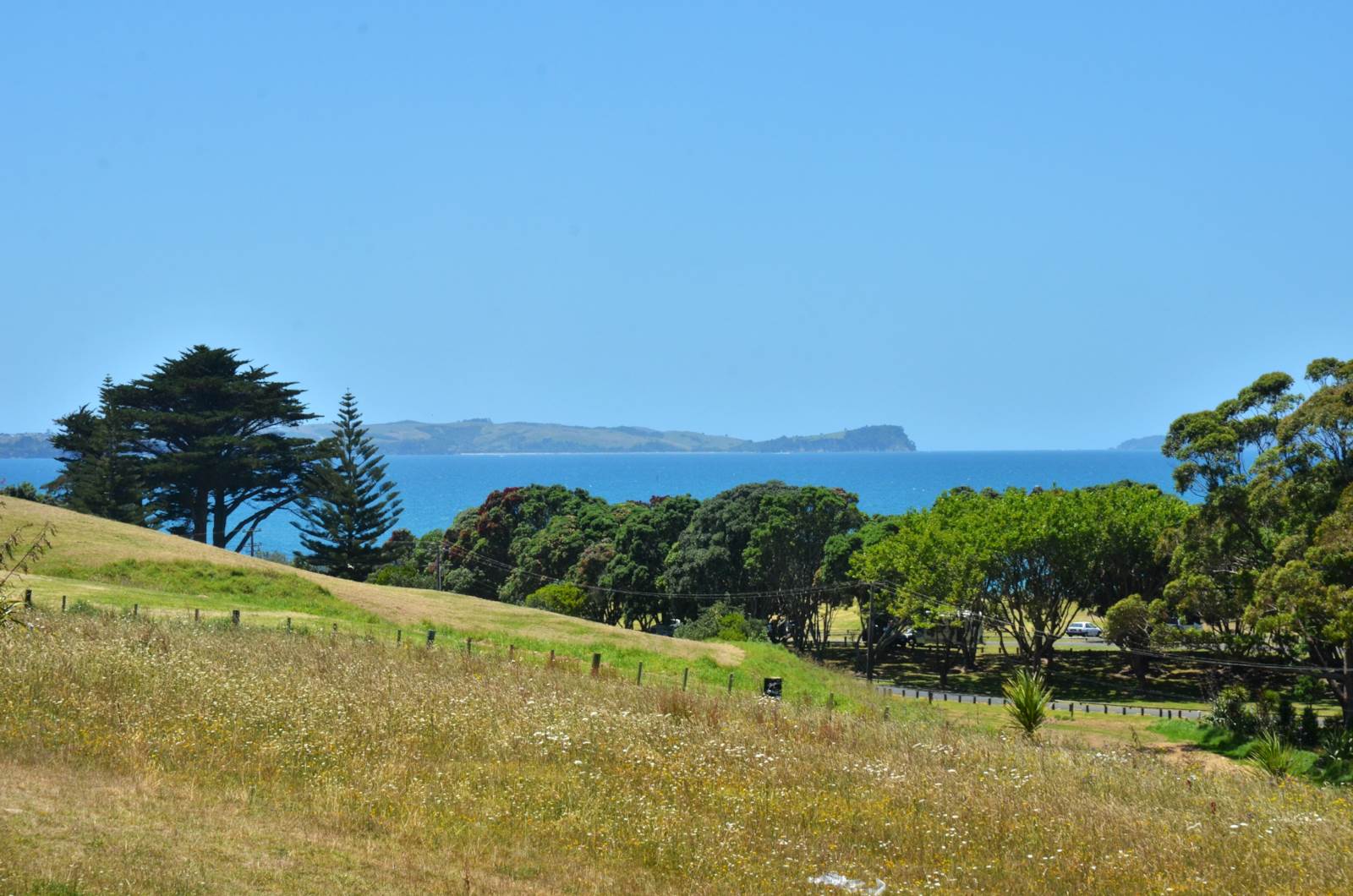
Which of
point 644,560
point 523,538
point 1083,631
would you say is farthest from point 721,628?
point 1083,631

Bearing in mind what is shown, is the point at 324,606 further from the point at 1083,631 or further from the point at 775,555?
the point at 1083,631

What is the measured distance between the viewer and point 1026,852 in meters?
11.6

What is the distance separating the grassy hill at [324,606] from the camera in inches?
1230

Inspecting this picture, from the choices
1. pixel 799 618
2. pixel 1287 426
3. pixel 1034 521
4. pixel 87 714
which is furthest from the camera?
pixel 799 618

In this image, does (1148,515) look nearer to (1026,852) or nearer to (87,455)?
(1026,852)

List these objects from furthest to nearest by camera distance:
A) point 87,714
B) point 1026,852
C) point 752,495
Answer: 1. point 752,495
2. point 87,714
3. point 1026,852

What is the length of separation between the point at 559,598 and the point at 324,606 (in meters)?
28.0

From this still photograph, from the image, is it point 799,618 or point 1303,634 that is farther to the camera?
point 799,618

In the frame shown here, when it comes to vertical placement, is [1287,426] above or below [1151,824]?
above

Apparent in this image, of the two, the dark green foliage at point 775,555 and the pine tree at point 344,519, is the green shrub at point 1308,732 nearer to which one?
the dark green foliage at point 775,555

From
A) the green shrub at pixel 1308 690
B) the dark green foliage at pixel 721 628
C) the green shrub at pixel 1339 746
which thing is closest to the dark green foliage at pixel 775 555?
the dark green foliage at pixel 721 628

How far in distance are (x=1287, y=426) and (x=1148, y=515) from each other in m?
24.2

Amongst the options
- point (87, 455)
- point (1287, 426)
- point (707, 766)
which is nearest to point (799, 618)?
point (1287, 426)

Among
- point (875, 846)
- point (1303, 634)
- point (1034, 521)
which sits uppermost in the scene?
point (1034, 521)
